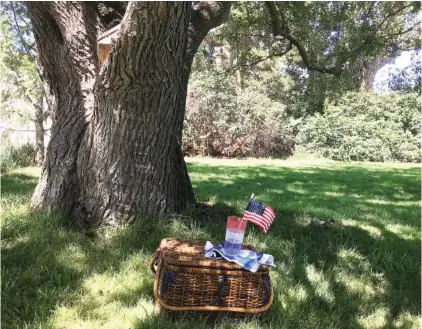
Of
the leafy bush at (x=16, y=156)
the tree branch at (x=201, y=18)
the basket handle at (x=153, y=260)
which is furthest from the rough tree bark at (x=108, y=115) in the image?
the leafy bush at (x=16, y=156)

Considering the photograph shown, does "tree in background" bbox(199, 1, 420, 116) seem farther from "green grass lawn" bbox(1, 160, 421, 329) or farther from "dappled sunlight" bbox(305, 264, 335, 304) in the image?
"dappled sunlight" bbox(305, 264, 335, 304)

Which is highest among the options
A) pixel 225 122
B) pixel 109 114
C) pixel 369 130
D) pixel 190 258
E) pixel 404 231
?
pixel 369 130

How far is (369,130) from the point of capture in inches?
585

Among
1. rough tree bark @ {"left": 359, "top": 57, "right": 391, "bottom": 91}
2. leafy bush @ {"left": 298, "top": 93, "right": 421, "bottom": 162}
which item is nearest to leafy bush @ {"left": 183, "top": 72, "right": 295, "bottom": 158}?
leafy bush @ {"left": 298, "top": 93, "right": 421, "bottom": 162}

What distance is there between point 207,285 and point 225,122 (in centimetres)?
1154

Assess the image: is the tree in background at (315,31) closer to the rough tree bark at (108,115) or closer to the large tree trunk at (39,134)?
the rough tree bark at (108,115)

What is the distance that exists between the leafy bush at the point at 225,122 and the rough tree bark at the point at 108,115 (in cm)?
977

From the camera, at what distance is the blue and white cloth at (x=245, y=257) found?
256 cm

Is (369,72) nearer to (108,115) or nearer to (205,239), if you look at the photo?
(205,239)

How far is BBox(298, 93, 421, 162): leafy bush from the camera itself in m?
14.9

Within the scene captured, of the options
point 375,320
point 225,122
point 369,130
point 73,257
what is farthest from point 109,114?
point 369,130

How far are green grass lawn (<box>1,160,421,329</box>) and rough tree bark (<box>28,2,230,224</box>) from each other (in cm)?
25

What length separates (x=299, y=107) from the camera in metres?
17.0

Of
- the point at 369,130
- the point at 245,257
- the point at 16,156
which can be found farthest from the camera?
the point at 369,130
